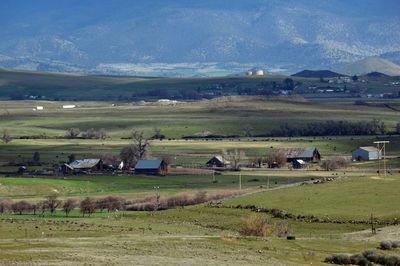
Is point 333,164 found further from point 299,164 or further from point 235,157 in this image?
point 235,157

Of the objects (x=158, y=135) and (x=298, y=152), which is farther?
(x=158, y=135)

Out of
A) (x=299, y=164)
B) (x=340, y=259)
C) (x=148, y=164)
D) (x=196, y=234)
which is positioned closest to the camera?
(x=340, y=259)

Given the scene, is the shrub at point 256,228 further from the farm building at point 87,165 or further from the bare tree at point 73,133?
the bare tree at point 73,133

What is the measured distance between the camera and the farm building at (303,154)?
4628 inches

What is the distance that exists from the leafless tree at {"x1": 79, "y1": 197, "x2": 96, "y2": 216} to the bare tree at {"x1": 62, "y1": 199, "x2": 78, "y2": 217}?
566mm

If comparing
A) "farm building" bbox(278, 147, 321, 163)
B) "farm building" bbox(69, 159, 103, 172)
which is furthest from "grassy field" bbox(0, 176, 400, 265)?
"farm building" bbox(69, 159, 103, 172)

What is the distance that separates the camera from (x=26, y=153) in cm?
12469

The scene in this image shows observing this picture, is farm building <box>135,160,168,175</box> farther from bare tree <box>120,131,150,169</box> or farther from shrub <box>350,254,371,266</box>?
shrub <box>350,254,371,266</box>

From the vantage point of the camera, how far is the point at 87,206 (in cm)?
7719

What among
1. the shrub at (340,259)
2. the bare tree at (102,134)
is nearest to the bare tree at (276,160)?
the bare tree at (102,134)

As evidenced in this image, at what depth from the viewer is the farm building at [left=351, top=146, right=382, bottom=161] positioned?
117 meters

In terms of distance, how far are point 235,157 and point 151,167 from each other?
38.4 ft

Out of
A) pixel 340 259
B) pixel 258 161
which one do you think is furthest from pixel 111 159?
pixel 340 259

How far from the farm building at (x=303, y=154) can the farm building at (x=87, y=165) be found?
1754 cm
